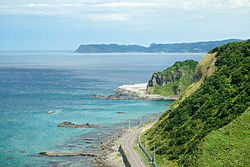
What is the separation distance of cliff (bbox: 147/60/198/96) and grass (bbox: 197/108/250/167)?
10816cm

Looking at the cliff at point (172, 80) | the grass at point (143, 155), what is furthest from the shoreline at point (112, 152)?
the cliff at point (172, 80)

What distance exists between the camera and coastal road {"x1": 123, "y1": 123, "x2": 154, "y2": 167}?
6362cm

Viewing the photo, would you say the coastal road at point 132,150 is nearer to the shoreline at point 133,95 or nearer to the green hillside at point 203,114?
the green hillside at point 203,114

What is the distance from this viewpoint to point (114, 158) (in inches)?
2820

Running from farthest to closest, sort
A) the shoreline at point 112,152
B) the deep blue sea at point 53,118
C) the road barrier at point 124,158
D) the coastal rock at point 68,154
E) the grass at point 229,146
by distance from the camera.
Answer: the deep blue sea at point 53,118 → the coastal rock at point 68,154 → the shoreline at point 112,152 → the road barrier at point 124,158 → the grass at point 229,146

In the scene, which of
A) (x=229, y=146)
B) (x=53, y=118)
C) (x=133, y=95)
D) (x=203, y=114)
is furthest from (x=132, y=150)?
(x=133, y=95)

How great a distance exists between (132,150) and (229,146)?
91.1 ft

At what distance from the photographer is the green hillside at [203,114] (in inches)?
2255

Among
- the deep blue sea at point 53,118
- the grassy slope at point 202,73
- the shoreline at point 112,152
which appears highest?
the grassy slope at point 202,73

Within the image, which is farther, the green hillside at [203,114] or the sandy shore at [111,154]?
the sandy shore at [111,154]

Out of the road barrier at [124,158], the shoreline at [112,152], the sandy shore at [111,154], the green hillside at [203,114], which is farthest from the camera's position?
the shoreline at [112,152]

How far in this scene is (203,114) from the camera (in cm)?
6481

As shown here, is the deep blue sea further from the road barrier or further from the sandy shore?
the road barrier

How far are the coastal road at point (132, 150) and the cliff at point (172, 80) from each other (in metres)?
73.5
